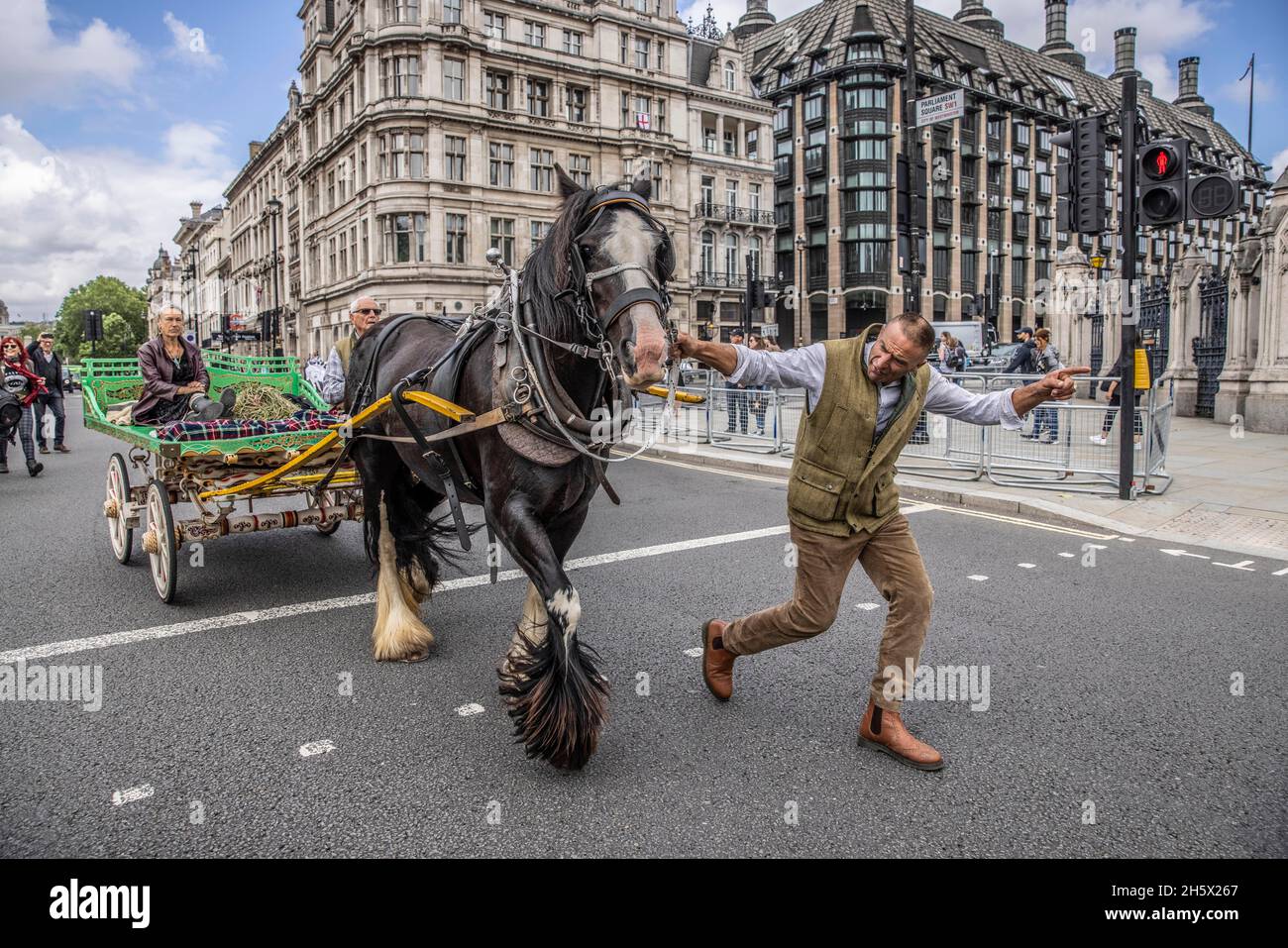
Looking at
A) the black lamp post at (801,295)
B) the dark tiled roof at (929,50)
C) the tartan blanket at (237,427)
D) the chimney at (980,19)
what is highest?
the chimney at (980,19)

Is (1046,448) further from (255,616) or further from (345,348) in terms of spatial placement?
(255,616)

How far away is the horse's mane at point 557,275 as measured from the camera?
3.51m

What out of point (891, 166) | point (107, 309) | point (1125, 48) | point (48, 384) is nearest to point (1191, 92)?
point (1125, 48)

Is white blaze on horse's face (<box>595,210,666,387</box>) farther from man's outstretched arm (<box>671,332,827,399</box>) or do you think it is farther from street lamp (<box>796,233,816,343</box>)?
street lamp (<box>796,233,816,343</box>)

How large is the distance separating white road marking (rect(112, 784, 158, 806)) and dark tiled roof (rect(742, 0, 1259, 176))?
6821cm

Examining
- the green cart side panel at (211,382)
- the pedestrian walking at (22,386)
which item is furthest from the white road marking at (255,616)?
the pedestrian walking at (22,386)

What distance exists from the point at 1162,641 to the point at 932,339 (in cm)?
302

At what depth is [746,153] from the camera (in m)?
60.9

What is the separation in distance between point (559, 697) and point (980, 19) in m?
101

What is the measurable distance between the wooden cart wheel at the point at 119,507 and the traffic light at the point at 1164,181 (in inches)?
392

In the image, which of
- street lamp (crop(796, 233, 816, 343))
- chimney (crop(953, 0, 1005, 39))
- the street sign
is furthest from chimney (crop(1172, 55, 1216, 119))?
the street sign

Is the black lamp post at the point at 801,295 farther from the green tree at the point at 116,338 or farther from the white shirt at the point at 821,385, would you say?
the green tree at the point at 116,338

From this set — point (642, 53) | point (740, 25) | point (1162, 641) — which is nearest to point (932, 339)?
point (1162, 641)
